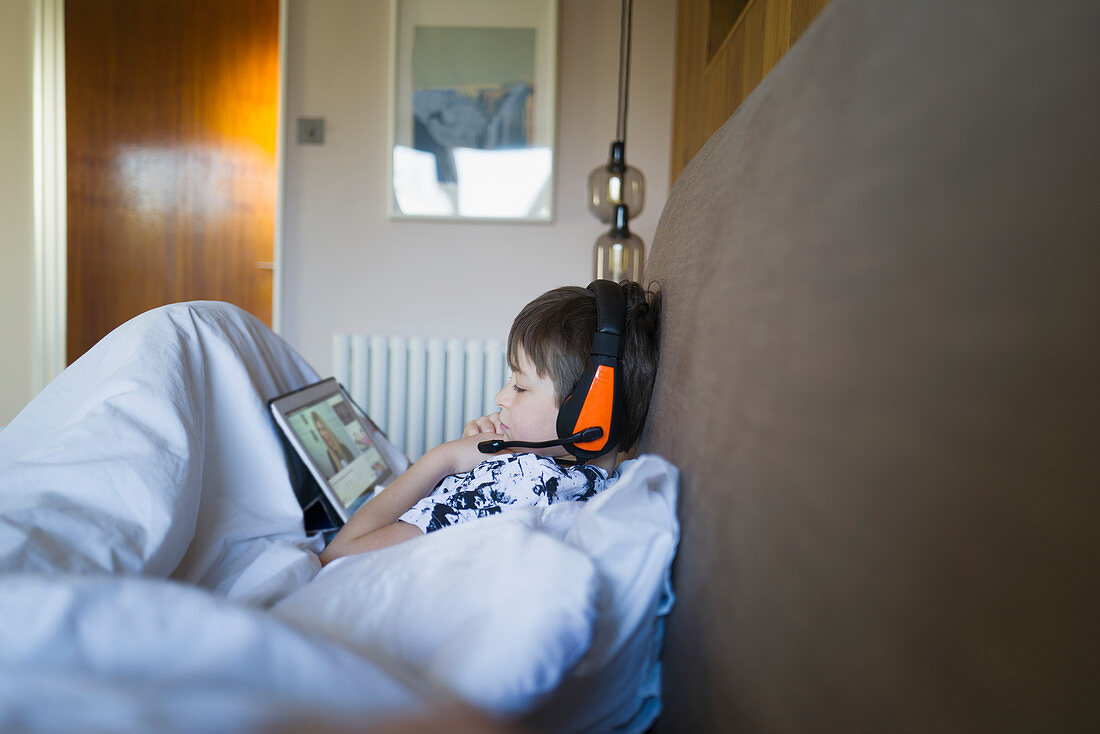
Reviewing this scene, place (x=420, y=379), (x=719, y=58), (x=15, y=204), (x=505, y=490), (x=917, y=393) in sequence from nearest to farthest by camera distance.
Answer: (x=917, y=393), (x=505, y=490), (x=719, y=58), (x=420, y=379), (x=15, y=204)

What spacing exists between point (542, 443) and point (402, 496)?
206 mm

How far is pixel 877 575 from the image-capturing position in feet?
1.02

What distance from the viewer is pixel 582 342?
2.89 ft

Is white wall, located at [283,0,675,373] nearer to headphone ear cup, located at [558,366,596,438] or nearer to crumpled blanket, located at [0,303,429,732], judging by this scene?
crumpled blanket, located at [0,303,429,732]

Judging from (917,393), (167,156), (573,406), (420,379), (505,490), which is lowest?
(420,379)

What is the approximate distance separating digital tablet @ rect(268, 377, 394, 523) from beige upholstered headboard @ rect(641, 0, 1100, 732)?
2.24ft

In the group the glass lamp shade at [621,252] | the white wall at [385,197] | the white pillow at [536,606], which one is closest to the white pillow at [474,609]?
the white pillow at [536,606]

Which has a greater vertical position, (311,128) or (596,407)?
(311,128)

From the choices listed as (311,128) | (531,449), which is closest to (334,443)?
(531,449)

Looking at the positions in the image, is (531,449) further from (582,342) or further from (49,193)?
(49,193)

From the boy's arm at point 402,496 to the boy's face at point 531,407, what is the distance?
0.18 ft

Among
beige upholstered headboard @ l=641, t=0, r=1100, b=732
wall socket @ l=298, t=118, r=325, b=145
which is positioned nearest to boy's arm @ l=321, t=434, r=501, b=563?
beige upholstered headboard @ l=641, t=0, r=1100, b=732

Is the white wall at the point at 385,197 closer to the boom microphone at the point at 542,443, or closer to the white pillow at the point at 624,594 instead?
the boom microphone at the point at 542,443

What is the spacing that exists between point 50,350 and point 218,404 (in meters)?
2.45
